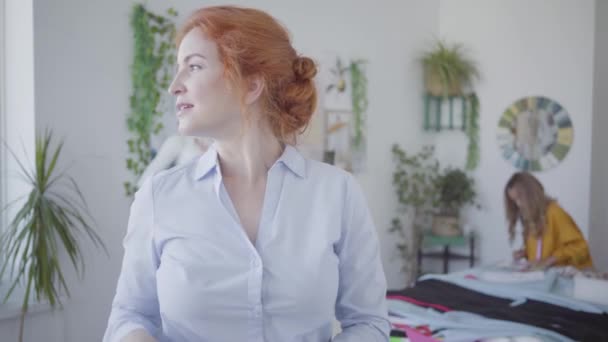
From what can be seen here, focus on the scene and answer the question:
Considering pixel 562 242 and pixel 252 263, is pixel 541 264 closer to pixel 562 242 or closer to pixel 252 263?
pixel 562 242

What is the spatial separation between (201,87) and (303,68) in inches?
9.2

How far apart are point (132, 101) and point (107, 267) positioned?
3.14ft

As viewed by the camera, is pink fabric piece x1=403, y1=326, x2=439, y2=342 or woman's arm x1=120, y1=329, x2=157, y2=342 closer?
woman's arm x1=120, y1=329, x2=157, y2=342

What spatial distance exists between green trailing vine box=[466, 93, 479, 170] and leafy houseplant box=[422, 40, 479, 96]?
15 centimetres

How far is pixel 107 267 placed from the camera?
302cm

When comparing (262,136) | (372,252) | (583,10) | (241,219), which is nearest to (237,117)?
(262,136)

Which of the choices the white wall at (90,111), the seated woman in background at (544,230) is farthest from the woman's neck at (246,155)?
the seated woman in background at (544,230)

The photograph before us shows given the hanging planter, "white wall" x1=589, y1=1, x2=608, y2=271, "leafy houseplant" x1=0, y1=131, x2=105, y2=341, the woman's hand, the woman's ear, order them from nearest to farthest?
the woman's ear
"leafy houseplant" x1=0, y1=131, x2=105, y2=341
the woman's hand
"white wall" x1=589, y1=1, x2=608, y2=271
the hanging planter

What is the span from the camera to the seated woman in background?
3805mm

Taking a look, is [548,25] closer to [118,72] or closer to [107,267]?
[118,72]

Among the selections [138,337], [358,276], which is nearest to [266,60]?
[358,276]

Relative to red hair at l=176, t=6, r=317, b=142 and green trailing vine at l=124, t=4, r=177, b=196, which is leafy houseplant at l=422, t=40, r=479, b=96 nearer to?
green trailing vine at l=124, t=4, r=177, b=196

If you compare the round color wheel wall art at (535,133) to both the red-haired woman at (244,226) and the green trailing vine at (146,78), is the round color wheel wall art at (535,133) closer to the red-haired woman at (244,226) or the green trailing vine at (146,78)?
the green trailing vine at (146,78)

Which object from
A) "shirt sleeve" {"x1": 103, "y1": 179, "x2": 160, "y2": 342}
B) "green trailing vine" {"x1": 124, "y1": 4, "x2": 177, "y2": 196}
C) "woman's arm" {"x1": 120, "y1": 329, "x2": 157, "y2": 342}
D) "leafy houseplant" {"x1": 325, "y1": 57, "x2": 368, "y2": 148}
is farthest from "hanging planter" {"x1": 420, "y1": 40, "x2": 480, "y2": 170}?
"woman's arm" {"x1": 120, "y1": 329, "x2": 157, "y2": 342}
